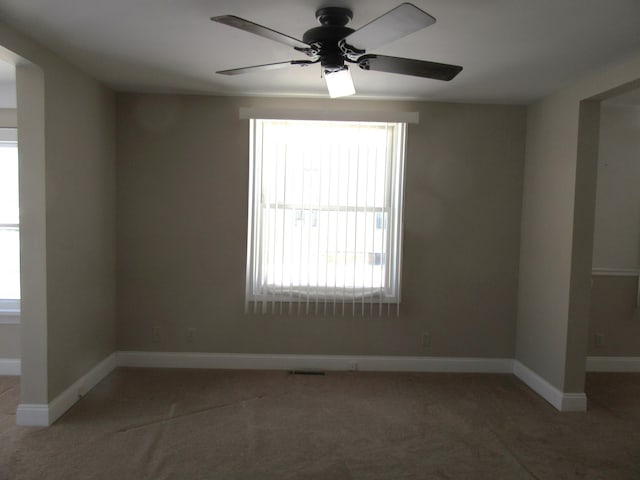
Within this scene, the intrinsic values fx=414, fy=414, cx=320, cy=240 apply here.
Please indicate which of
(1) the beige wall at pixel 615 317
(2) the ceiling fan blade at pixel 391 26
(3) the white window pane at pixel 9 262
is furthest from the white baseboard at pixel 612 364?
(3) the white window pane at pixel 9 262

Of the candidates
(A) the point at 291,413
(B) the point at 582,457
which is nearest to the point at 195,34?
(A) the point at 291,413

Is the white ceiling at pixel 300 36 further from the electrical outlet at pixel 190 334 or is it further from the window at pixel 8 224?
the electrical outlet at pixel 190 334

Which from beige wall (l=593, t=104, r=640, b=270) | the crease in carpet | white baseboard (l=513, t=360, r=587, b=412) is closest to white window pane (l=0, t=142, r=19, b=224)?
the crease in carpet

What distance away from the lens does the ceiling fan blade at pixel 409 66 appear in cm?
200

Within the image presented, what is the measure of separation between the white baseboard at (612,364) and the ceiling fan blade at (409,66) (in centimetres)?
320

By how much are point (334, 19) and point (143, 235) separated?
2513 millimetres

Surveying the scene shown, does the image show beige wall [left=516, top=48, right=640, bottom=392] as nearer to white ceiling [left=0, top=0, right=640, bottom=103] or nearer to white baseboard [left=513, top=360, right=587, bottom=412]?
white baseboard [left=513, top=360, right=587, bottom=412]

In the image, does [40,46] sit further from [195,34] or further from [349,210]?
[349,210]

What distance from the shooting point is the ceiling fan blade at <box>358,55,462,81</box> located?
6.56 feet

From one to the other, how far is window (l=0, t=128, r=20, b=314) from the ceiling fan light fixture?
2.89 metres

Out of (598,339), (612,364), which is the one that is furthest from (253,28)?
(612,364)

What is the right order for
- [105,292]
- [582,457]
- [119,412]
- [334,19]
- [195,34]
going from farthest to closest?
[105,292]
[119,412]
[582,457]
[195,34]
[334,19]

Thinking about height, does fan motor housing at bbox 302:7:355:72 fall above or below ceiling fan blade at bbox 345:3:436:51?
above

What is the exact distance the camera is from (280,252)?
3566 millimetres
